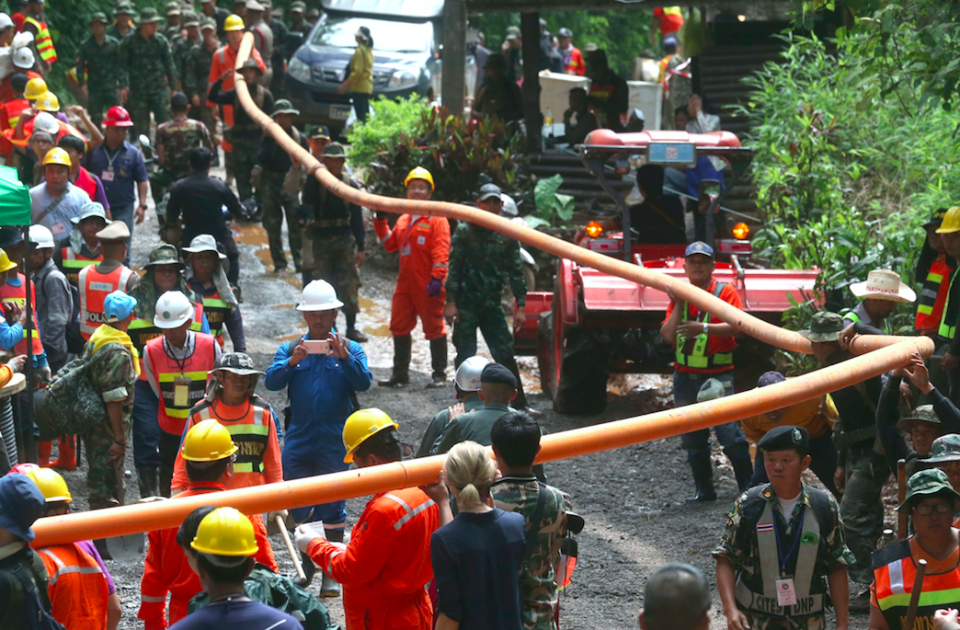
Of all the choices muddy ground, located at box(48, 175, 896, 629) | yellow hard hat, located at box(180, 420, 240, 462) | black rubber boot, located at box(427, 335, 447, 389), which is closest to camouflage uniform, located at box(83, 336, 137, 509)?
muddy ground, located at box(48, 175, 896, 629)

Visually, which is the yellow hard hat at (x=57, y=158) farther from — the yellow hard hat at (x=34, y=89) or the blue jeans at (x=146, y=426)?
the blue jeans at (x=146, y=426)

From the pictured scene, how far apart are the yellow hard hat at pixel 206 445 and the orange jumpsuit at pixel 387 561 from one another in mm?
594

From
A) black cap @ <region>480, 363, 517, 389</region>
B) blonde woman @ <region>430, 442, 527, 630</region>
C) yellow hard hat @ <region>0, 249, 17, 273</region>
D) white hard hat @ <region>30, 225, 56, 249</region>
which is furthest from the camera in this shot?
→ white hard hat @ <region>30, 225, 56, 249</region>

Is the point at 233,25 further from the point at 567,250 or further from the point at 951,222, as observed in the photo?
the point at 951,222

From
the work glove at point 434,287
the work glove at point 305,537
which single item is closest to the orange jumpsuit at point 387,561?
the work glove at point 305,537

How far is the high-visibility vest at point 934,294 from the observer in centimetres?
747

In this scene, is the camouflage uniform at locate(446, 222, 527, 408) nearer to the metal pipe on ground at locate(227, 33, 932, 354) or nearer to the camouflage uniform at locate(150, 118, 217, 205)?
the metal pipe on ground at locate(227, 33, 932, 354)

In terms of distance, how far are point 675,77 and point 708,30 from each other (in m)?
1.38

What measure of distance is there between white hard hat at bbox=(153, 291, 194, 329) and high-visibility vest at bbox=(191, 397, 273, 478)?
0.97 metres

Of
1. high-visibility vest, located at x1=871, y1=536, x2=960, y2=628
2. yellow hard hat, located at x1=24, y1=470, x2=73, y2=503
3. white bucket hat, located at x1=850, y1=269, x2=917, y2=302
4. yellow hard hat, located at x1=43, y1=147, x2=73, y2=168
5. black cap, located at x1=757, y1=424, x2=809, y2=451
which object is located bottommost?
high-visibility vest, located at x1=871, y1=536, x2=960, y2=628

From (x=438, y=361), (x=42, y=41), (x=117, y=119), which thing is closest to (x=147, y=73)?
(x=42, y=41)

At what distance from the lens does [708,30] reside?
61.9 feet

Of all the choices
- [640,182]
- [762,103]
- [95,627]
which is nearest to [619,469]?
[640,182]

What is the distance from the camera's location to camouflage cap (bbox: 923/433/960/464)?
465 centimetres
